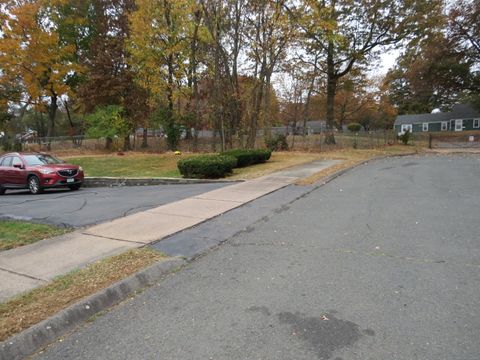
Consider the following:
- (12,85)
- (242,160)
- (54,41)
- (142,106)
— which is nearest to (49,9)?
(54,41)

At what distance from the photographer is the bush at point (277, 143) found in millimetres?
24609

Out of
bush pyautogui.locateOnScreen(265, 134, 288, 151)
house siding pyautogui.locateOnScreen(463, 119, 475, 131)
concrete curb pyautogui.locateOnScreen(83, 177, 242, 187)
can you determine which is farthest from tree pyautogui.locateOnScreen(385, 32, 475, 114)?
concrete curb pyautogui.locateOnScreen(83, 177, 242, 187)

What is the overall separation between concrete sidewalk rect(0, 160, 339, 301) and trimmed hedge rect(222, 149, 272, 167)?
6777mm

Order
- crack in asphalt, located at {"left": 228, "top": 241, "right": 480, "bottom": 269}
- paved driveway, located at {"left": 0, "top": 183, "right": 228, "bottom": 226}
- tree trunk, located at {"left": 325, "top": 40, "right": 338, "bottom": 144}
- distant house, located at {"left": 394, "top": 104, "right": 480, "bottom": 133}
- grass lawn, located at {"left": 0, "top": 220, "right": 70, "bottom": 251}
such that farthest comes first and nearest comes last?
distant house, located at {"left": 394, "top": 104, "right": 480, "bottom": 133} → tree trunk, located at {"left": 325, "top": 40, "right": 338, "bottom": 144} → paved driveway, located at {"left": 0, "top": 183, "right": 228, "bottom": 226} → grass lawn, located at {"left": 0, "top": 220, "right": 70, "bottom": 251} → crack in asphalt, located at {"left": 228, "top": 241, "right": 480, "bottom": 269}

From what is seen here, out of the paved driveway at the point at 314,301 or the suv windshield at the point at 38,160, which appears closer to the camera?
the paved driveway at the point at 314,301

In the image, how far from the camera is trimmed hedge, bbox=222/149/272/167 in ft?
53.4

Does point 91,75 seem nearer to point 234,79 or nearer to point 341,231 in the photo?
point 234,79

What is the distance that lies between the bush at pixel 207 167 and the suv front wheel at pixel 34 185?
5446 millimetres

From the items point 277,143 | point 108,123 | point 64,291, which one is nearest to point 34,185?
point 64,291

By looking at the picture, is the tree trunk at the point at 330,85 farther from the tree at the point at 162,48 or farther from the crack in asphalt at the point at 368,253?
the crack in asphalt at the point at 368,253

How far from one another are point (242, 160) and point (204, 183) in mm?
3971

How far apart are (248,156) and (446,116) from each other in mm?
55116

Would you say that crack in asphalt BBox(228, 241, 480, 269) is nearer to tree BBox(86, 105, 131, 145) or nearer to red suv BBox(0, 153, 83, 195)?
red suv BBox(0, 153, 83, 195)

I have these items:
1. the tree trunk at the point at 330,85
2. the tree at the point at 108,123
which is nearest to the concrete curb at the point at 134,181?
the tree at the point at 108,123
